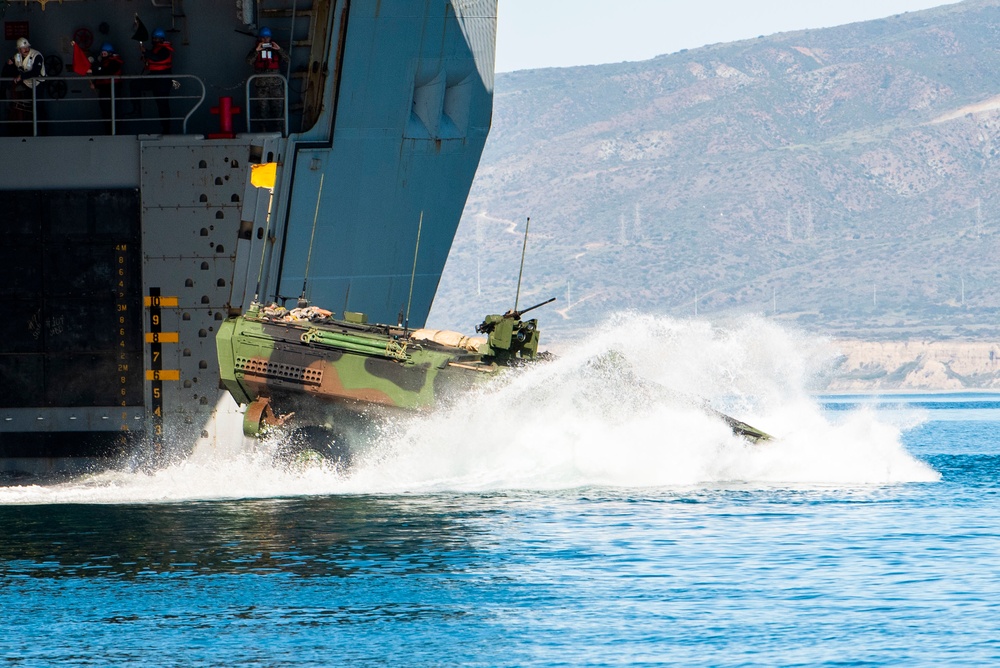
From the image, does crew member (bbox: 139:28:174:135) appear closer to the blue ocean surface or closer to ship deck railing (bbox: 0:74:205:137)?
ship deck railing (bbox: 0:74:205:137)

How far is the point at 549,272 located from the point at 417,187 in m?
153

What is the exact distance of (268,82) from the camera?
24.0 m

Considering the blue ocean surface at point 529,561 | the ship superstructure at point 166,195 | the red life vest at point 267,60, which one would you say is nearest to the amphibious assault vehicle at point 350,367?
the blue ocean surface at point 529,561

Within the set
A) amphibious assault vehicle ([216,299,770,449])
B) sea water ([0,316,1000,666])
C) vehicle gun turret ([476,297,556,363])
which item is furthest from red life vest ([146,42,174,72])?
vehicle gun turret ([476,297,556,363])

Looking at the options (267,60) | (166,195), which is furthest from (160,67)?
(166,195)

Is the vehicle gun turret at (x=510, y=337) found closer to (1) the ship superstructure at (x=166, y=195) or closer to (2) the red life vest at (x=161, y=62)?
(1) the ship superstructure at (x=166, y=195)

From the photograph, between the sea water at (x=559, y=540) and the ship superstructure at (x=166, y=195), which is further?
the ship superstructure at (x=166, y=195)

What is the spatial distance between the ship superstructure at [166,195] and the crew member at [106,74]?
174mm

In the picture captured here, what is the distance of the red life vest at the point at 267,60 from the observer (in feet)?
76.7

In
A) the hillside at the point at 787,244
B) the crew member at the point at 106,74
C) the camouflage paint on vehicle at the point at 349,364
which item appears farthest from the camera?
the hillside at the point at 787,244

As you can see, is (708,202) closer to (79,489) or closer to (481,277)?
(481,277)

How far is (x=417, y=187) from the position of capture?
86.5 ft

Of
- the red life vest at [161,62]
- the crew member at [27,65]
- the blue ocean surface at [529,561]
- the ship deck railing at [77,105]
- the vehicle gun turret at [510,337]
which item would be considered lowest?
the blue ocean surface at [529,561]

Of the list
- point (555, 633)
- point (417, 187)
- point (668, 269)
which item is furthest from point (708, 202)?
point (555, 633)
